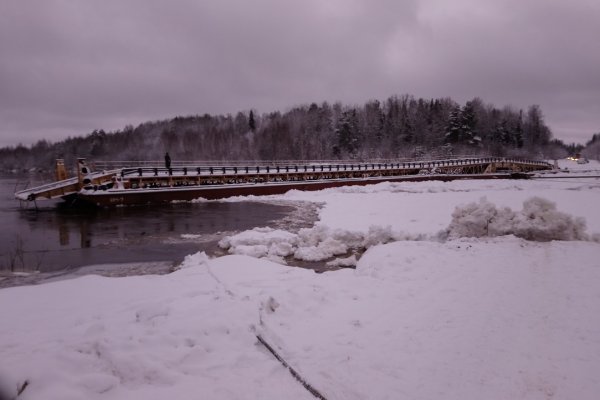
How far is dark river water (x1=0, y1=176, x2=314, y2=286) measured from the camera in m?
10.5

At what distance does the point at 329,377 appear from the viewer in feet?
12.8

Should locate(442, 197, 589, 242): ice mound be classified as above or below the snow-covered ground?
above

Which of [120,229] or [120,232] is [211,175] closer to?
[120,229]

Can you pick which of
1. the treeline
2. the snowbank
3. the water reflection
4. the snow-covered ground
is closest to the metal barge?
the water reflection

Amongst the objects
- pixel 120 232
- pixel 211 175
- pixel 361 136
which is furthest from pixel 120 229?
pixel 361 136

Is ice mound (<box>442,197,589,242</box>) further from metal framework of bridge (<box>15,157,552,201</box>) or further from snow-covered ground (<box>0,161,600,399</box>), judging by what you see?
metal framework of bridge (<box>15,157,552,201</box>)

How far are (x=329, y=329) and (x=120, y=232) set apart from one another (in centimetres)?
1255

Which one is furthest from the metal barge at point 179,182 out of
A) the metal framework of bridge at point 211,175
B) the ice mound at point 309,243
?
the ice mound at point 309,243

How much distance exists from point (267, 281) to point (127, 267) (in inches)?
188

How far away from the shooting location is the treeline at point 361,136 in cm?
7594

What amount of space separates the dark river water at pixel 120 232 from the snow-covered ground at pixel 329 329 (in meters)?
3.33

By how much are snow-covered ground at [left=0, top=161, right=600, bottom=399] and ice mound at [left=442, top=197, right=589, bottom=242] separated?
602mm

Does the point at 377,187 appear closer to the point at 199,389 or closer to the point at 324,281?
the point at 324,281

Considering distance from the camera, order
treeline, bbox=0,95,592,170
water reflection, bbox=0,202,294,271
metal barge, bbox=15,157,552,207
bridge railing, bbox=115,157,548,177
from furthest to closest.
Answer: treeline, bbox=0,95,592,170 < bridge railing, bbox=115,157,548,177 < metal barge, bbox=15,157,552,207 < water reflection, bbox=0,202,294,271
